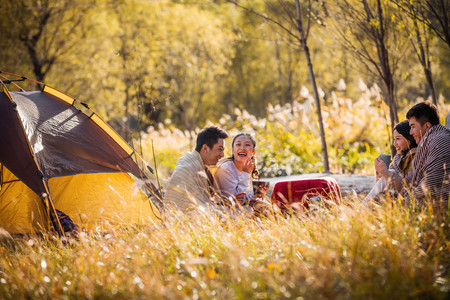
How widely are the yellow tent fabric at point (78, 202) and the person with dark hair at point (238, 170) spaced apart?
103cm

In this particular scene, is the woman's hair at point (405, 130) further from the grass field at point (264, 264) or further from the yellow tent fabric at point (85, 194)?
the yellow tent fabric at point (85, 194)

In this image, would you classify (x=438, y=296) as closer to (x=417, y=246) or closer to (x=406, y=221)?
(x=417, y=246)

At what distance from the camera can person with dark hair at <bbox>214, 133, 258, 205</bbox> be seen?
4980mm

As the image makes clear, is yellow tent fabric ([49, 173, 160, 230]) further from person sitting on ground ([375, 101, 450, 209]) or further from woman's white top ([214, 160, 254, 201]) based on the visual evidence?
person sitting on ground ([375, 101, 450, 209])

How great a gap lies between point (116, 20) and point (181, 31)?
2535mm

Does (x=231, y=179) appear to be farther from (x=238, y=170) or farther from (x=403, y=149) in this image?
(x=403, y=149)

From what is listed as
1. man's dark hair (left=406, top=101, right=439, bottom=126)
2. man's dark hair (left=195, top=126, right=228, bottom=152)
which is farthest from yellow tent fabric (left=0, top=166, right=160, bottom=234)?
man's dark hair (left=406, top=101, right=439, bottom=126)

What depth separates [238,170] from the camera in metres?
5.11

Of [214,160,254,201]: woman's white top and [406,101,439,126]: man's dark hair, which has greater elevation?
[406,101,439,126]: man's dark hair

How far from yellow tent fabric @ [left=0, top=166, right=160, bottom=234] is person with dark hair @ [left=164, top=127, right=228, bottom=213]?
→ 87 centimetres

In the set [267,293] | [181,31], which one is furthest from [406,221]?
[181,31]

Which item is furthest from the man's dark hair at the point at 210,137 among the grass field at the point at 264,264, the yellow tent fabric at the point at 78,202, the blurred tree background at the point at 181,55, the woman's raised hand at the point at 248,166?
the grass field at the point at 264,264

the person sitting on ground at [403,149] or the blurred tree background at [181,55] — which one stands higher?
the blurred tree background at [181,55]

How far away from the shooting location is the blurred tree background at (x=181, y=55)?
7.50 meters
